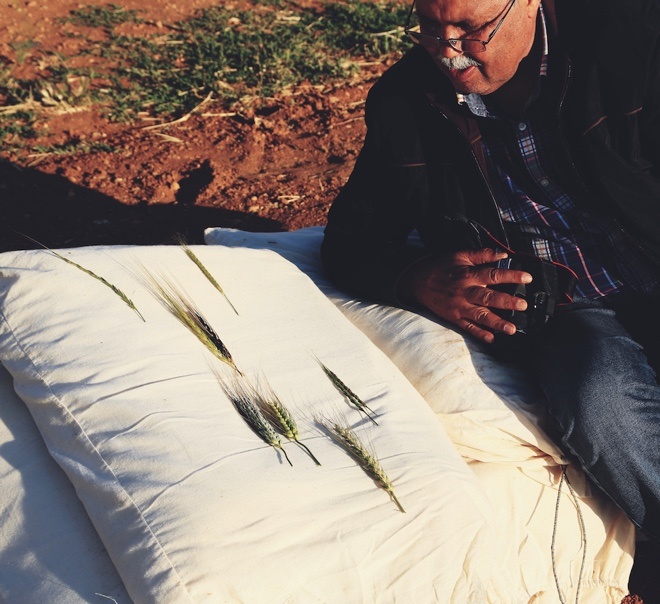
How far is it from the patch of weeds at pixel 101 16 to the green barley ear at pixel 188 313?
13.2ft

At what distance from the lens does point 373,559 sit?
5.21 feet

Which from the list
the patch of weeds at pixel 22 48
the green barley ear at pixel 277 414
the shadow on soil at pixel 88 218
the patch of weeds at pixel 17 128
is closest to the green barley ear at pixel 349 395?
the green barley ear at pixel 277 414

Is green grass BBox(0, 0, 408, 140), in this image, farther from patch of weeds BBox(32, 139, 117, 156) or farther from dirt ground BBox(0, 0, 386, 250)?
patch of weeds BBox(32, 139, 117, 156)

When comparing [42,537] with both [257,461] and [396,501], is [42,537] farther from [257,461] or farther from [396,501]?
[396,501]

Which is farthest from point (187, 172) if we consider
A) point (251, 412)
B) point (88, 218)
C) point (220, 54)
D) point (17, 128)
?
point (251, 412)

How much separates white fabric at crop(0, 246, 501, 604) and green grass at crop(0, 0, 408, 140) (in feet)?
9.06

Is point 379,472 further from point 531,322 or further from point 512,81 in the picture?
point 512,81

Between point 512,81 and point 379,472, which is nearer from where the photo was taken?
point 379,472

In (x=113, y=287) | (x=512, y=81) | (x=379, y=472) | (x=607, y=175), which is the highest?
(x=512, y=81)

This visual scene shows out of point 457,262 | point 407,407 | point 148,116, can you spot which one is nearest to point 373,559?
point 407,407

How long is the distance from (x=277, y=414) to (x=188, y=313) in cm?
43

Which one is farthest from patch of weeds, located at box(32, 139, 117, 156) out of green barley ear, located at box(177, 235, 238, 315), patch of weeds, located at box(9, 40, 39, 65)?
green barley ear, located at box(177, 235, 238, 315)

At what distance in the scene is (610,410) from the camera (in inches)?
75.8

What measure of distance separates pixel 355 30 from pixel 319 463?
4.51m
